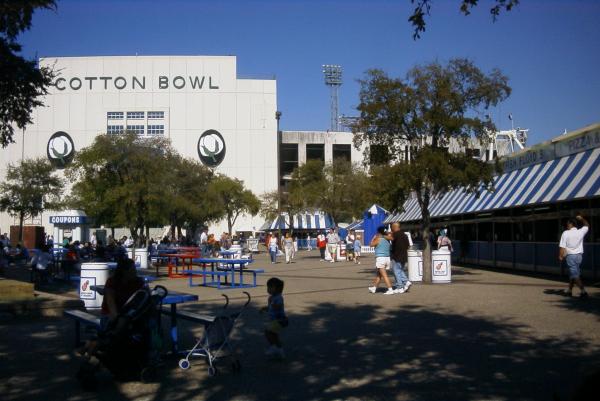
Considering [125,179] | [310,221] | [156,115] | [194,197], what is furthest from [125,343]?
[156,115]

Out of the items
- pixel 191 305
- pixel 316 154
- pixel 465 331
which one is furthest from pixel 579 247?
pixel 316 154

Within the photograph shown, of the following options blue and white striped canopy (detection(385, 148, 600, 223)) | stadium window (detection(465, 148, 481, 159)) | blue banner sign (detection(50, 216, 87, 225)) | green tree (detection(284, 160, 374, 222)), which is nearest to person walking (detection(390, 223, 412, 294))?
blue and white striped canopy (detection(385, 148, 600, 223))

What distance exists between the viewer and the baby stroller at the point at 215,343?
7.88 m

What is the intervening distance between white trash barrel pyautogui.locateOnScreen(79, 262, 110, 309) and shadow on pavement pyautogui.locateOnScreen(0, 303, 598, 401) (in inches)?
104

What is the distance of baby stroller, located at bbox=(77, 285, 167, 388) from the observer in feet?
23.5

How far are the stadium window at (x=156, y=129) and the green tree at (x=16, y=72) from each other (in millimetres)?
60015

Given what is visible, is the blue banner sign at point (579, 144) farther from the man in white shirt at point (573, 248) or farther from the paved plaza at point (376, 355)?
the man in white shirt at point (573, 248)

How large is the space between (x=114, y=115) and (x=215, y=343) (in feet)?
239

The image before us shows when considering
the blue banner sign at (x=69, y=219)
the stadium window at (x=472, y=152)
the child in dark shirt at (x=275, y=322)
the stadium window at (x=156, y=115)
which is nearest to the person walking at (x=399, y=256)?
the stadium window at (x=472, y=152)

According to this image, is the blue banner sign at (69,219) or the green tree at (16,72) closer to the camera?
the green tree at (16,72)

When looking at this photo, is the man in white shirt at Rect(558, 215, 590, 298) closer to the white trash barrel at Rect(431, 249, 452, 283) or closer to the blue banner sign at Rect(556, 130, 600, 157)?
the white trash barrel at Rect(431, 249, 452, 283)

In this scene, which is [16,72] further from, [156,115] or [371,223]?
[156,115]

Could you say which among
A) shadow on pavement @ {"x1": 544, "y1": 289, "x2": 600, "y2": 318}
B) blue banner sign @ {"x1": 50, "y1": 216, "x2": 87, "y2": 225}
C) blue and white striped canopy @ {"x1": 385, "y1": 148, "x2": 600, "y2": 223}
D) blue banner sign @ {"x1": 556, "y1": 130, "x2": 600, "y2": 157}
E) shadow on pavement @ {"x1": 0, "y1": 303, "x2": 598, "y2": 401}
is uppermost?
blue banner sign @ {"x1": 556, "y1": 130, "x2": 600, "y2": 157}

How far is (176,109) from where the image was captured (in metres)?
76.9
